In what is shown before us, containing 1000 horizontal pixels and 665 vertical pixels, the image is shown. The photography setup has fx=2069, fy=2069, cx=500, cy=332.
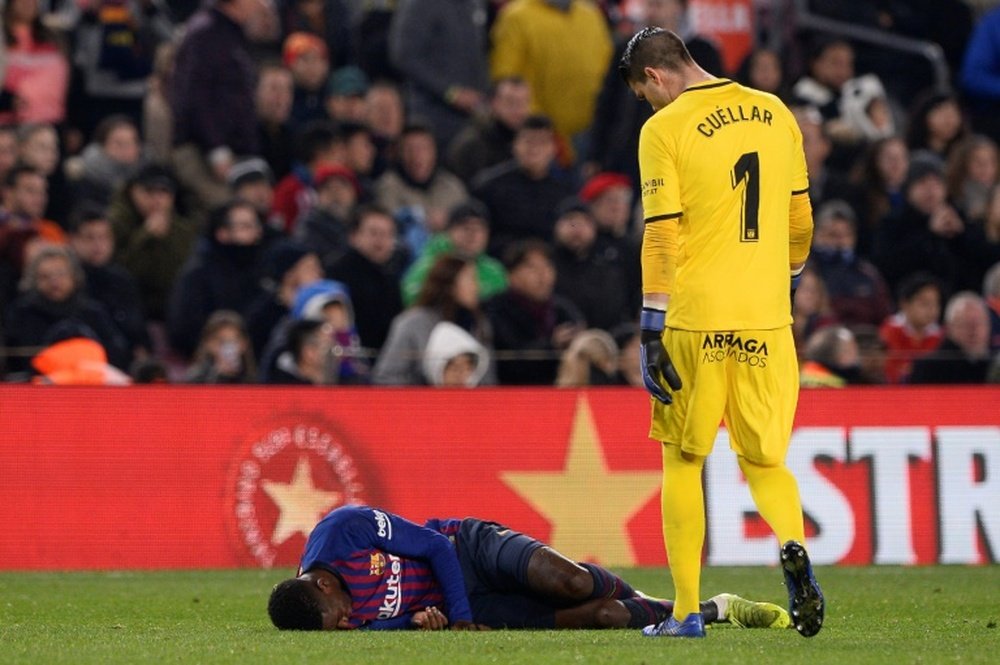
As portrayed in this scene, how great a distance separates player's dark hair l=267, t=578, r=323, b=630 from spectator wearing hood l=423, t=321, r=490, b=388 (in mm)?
5589

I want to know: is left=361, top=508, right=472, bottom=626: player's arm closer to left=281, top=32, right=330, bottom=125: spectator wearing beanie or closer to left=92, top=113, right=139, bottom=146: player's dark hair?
left=92, top=113, right=139, bottom=146: player's dark hair

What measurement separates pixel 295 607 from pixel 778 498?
6.80 ft

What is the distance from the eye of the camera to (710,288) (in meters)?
8.55

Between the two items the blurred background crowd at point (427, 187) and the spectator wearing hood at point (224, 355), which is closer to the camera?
the spectator wearing hood at point (224, 355)

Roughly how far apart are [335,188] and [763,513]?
8502 millimetres

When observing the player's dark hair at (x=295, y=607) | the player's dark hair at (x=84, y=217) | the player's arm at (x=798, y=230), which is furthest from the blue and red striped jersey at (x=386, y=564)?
the player's dark hair at (x=84, y=217)

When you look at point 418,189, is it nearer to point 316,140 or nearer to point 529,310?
point 316,140

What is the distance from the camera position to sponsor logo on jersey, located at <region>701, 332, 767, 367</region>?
853cm

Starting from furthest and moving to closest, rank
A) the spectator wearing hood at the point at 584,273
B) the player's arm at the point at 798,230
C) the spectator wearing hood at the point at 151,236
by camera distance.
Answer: the spectator wearing hood at the point at 584,273
the spectator wearing hood at the point at 151,236
the player's arm at the point at 798,230

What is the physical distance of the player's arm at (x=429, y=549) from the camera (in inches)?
352

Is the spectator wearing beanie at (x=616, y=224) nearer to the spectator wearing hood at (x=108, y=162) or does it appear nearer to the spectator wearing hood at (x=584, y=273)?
the spectator wearing hood at (x=584, y=273)

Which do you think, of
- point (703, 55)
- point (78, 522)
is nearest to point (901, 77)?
point (703, 55)

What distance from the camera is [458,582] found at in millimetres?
9062

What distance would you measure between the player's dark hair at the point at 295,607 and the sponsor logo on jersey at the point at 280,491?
4.48 metres
